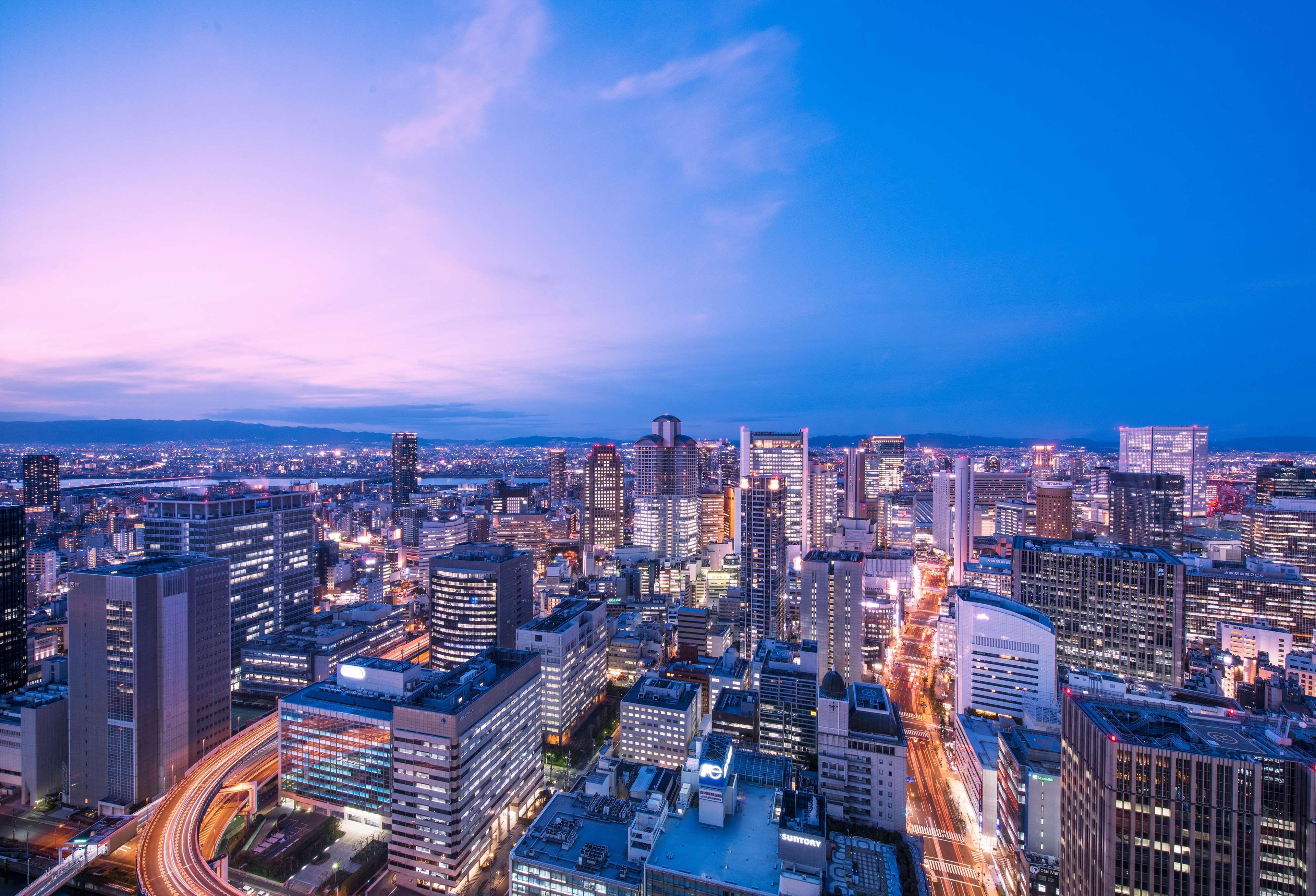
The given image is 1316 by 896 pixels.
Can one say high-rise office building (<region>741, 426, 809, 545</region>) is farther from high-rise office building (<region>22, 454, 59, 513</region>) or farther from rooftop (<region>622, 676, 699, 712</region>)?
high-rise office building (<region>22, 454, 59, 513</region>)

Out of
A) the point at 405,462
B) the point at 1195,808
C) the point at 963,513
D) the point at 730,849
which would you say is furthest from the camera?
the point at 405,462

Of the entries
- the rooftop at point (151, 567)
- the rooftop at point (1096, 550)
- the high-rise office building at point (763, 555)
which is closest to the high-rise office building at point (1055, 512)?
the rooftop at point (1096, 550)

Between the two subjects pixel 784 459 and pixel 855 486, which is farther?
pixel 855 486

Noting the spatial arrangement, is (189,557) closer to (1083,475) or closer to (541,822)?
(541,822)

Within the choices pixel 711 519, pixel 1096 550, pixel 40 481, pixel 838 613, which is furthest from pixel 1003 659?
pixel 40 481

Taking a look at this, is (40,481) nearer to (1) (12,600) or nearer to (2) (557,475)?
(1) (12,600)

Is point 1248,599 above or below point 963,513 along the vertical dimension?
below

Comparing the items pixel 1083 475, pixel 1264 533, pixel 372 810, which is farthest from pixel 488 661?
pixel 1083 475

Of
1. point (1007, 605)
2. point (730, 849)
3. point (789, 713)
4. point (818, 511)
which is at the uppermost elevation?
point (818, 511)
